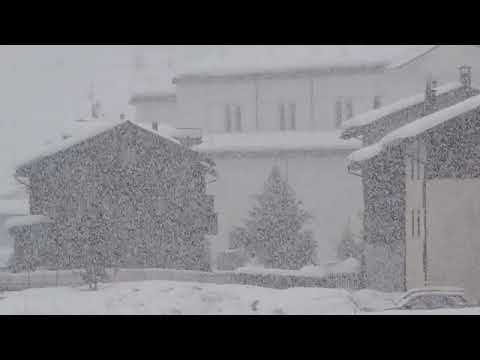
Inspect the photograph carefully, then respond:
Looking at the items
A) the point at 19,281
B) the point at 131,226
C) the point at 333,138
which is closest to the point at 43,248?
the point at 19,281

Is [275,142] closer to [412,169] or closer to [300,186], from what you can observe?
[300,186]

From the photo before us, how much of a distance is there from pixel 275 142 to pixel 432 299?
29.3ft

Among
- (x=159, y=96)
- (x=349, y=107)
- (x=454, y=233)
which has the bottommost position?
(x=454, y=233)

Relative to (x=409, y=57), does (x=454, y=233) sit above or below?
below

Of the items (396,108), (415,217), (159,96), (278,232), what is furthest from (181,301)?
(159,96)

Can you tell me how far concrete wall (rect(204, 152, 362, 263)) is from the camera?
46.3ft

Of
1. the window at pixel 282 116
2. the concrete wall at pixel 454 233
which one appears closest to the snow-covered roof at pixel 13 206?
the window at pixel 282 116

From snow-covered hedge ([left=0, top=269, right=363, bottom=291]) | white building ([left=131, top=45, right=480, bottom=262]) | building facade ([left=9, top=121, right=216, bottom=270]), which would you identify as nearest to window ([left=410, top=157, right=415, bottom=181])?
snow-covered hedge ([left=0, top=269, right=363, bottom=291])

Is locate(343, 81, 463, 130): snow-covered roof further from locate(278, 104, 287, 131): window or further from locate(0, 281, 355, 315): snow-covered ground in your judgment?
locate(278, 104, 287, 131): window

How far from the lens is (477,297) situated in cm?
755

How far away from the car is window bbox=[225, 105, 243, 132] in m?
10.4

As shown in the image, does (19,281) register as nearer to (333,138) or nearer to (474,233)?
(474,233)

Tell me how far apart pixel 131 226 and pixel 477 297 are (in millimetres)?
4666

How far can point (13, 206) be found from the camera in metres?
15.5
